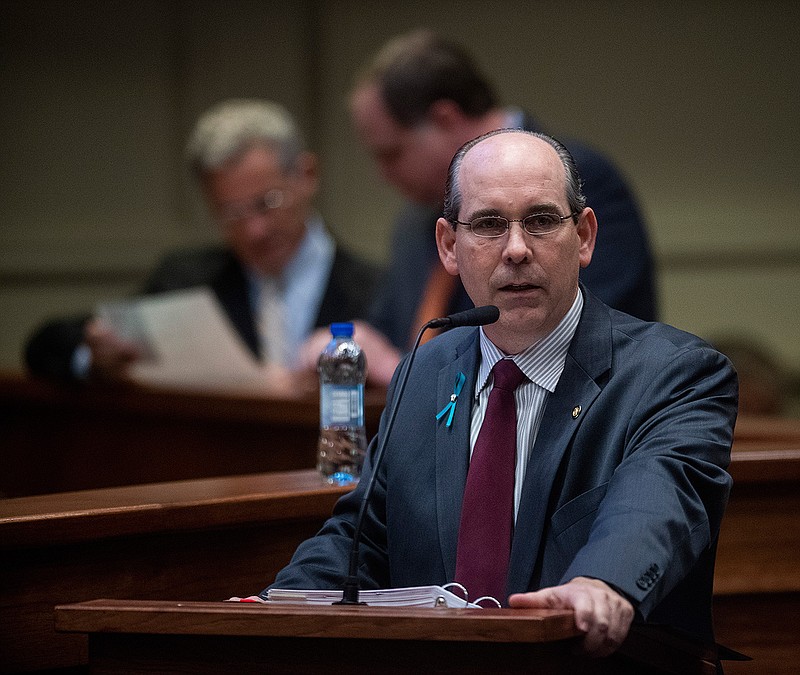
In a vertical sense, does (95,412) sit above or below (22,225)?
below

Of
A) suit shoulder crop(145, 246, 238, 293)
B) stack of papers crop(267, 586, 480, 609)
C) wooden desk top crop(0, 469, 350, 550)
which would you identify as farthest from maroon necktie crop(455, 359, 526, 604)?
suit shoulder crop(145, 246, 238, 293)

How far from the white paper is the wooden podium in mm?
2497

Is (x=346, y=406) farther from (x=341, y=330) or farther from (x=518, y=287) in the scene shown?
(x=518, y=287)

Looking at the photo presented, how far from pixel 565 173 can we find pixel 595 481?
456mm

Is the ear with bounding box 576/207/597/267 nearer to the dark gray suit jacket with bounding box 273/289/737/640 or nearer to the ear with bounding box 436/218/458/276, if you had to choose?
the dark gray suit jacket with bounding box 273/289/737/640

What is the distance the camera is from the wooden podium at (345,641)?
4.81ft

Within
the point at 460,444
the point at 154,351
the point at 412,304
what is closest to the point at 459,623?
the point at 460,444

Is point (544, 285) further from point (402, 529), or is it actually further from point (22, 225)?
point (22, 225)

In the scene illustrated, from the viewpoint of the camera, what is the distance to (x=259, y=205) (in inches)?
174

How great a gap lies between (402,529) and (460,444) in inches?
6.5

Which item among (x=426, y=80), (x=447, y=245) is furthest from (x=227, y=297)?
(x=447, y=245)

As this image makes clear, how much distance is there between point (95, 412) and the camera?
460 cm

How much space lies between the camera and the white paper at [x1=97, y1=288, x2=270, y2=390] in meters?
4.11

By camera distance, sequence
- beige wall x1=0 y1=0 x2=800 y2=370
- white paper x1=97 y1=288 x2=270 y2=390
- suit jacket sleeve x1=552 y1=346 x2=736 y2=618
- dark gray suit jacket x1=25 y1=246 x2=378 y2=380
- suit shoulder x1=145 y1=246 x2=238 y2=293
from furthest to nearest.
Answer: beige wall x1=0 y1=0 x2=800 y2=370 → suit shoulder x1=145 y1=246 x2=238 y2=293 → dark gray suit jacket x1=25 y1=246 x2=378 y2=380 → white paper x1=97 y1=288 x2=270 y2=390 → suit jacket sleeve x1=552 y1=346 x2=736 y2=618
